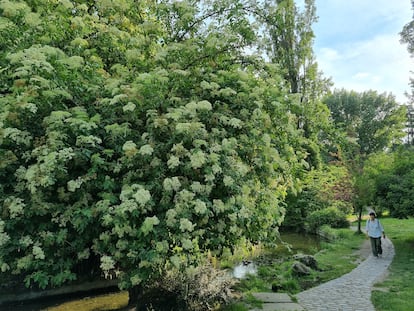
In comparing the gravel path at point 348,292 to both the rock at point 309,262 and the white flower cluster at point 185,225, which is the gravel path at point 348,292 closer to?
the rock at point 309,262

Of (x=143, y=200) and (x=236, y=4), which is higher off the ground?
(x=236, y=4)

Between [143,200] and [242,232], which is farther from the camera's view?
[242,232]

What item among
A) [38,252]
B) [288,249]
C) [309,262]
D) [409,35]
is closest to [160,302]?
[38,252]

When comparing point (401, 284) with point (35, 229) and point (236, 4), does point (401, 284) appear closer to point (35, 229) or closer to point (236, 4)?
point (236, 4)

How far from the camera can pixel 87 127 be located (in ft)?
14.6

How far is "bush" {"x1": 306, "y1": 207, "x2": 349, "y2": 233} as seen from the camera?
18250mm

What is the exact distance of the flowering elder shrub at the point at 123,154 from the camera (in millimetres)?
4367

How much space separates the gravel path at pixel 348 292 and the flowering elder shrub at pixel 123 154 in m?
2.11

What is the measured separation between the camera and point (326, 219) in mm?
18312

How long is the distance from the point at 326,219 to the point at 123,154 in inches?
620

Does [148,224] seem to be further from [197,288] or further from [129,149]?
[197,288]

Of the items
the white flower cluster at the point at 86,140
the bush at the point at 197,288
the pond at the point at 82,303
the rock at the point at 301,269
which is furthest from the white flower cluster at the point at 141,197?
the rock at the point at 301,269

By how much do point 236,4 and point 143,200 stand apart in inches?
180

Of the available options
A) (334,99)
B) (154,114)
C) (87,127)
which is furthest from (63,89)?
(334,99)
